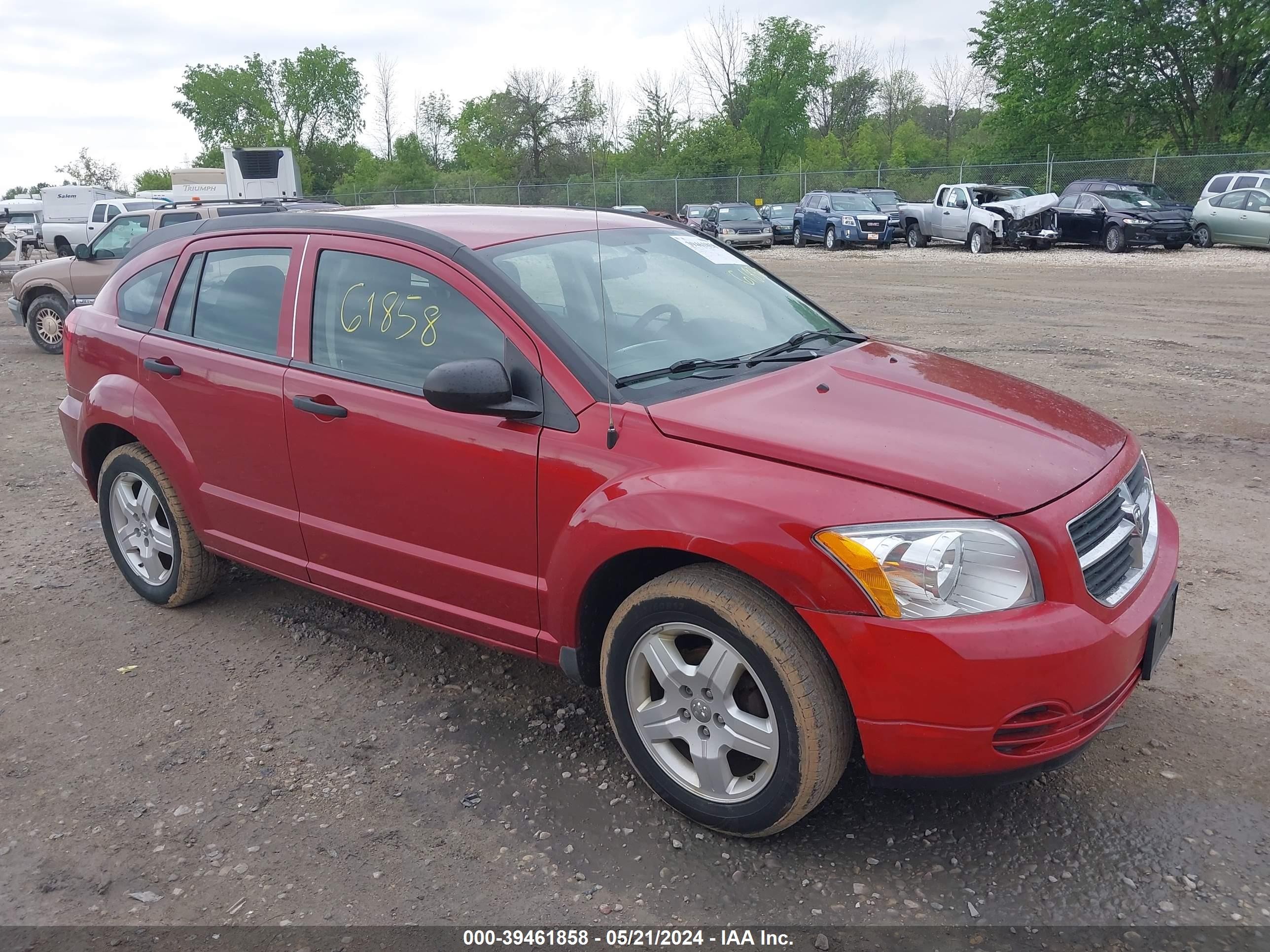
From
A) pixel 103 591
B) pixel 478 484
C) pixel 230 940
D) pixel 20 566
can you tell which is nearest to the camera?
pixel 230 940

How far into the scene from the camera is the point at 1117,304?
1432 centimetres

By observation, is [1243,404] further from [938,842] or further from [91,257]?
[91,257]

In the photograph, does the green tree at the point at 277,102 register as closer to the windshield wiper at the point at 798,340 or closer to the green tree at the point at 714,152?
the green tree at the point at 714,152

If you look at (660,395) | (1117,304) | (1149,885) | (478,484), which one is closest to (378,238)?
(478,484)

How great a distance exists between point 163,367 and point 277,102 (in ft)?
286

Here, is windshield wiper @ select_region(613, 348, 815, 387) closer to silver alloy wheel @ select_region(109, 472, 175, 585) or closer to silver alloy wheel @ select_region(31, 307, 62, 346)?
silver alloy wheel @ select_region(109, 472, 175, 585)

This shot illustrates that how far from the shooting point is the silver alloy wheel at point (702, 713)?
284cm

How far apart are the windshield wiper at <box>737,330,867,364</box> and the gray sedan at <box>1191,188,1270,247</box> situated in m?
23.0

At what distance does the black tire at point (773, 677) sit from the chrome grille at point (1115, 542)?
754 mm

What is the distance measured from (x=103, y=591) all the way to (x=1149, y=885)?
4766 millimetres

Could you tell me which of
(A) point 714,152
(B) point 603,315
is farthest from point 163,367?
(A) point 714,152

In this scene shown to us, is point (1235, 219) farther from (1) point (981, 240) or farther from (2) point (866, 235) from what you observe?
(2) point (866, 235)

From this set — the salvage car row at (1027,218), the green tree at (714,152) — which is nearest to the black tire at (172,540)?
the salvage car row at (1027,218)

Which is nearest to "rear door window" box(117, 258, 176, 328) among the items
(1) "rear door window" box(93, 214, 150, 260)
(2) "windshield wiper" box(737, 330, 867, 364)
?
(2) "windshield wiper" box(737, 330, 867, 364)
